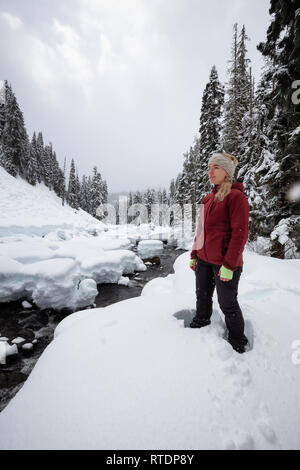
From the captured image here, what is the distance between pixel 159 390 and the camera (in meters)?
1.68

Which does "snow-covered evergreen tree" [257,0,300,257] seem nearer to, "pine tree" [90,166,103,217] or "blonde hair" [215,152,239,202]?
"blonde hair" [215,152,239,202]

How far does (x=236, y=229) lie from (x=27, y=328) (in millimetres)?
6665

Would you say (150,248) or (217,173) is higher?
(217,173)

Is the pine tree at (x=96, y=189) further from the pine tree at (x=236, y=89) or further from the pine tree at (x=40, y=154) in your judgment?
the pine tree at (x=236, y=89)

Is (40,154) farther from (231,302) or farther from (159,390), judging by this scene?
(159,390)

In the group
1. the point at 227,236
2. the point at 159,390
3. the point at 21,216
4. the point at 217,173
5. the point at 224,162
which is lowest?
the point at 159,390

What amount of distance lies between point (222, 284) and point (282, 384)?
3.35 ft

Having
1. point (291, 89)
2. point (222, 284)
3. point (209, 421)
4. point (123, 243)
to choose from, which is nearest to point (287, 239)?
point (291, 89)

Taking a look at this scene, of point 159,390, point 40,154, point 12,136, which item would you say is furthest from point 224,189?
point 40,154

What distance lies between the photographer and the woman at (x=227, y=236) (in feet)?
6.63

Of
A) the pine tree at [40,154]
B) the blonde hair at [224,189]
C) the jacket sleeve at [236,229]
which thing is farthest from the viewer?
the pine tree at [40,154]

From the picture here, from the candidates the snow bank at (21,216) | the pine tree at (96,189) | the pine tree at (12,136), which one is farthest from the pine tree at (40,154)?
the snow bank at (21,216)

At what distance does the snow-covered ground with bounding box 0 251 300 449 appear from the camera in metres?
1.38

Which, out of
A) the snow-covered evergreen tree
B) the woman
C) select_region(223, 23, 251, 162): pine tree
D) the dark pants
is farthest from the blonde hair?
select_region(223, 23, 251, 162): pine tree
